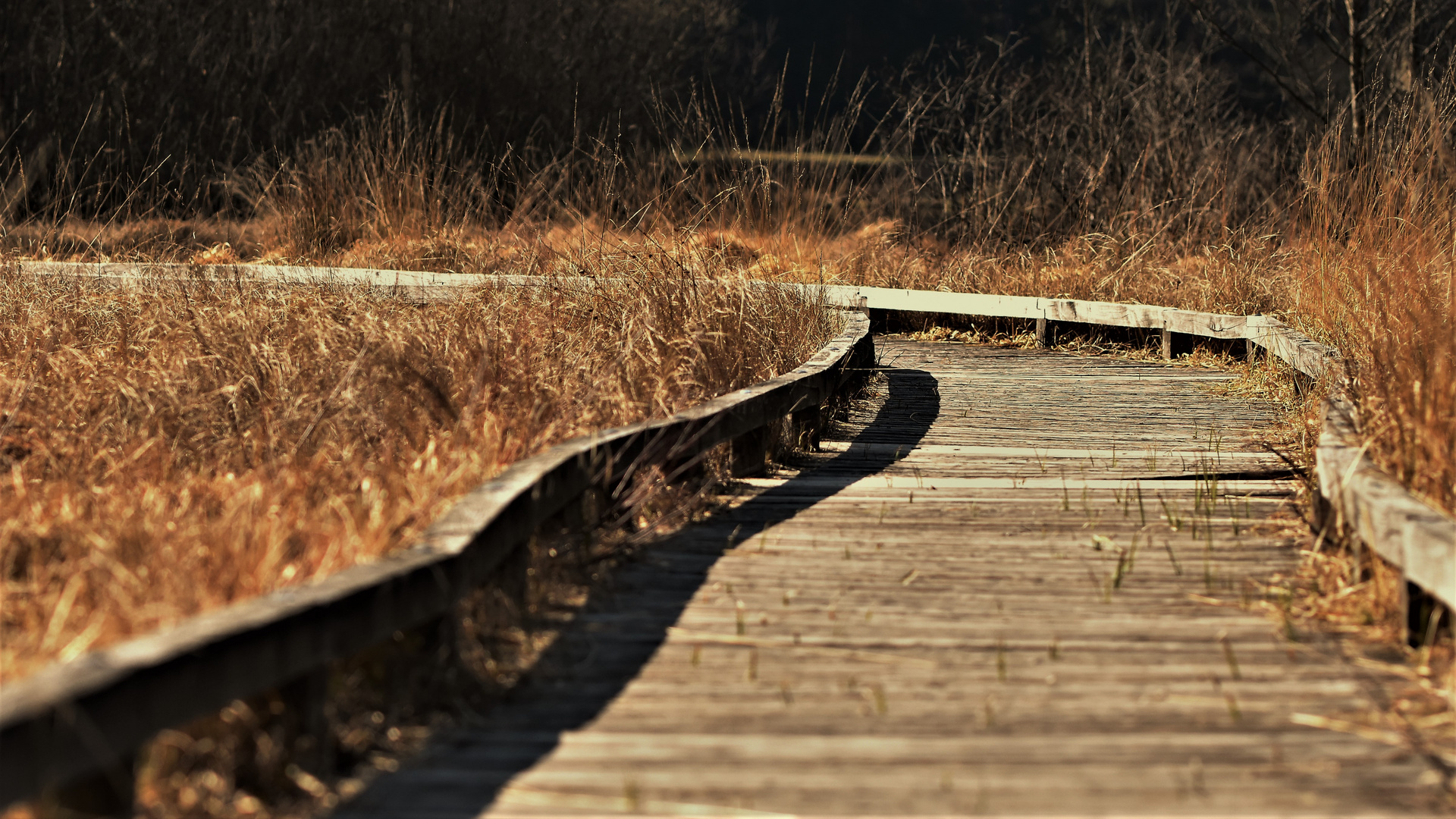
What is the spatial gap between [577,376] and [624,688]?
7.39 feet

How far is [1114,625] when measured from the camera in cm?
314

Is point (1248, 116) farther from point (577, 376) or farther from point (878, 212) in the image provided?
point (577, 376)

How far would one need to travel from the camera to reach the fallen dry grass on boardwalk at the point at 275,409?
2.74 meters

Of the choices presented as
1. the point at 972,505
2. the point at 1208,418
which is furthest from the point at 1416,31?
the point at 972,505

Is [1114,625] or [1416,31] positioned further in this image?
[1416,31]

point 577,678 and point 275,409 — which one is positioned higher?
point 275,409

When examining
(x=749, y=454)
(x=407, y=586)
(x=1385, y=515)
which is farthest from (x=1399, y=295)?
(x=407, y=586)

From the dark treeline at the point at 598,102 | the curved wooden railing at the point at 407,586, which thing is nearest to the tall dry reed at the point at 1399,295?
the curved wooden railing at the point at 407,586

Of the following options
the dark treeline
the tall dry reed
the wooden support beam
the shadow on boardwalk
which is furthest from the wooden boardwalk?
the dark treeline

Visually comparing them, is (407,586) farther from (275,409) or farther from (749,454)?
(749,454)

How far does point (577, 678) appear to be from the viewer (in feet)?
9.34

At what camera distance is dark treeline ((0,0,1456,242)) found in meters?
11.2

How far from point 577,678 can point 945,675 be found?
0.72 metres

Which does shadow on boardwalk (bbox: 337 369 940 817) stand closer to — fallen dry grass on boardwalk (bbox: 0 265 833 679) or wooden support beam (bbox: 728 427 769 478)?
wooden support beam (bbox: 728 427 769 478)
